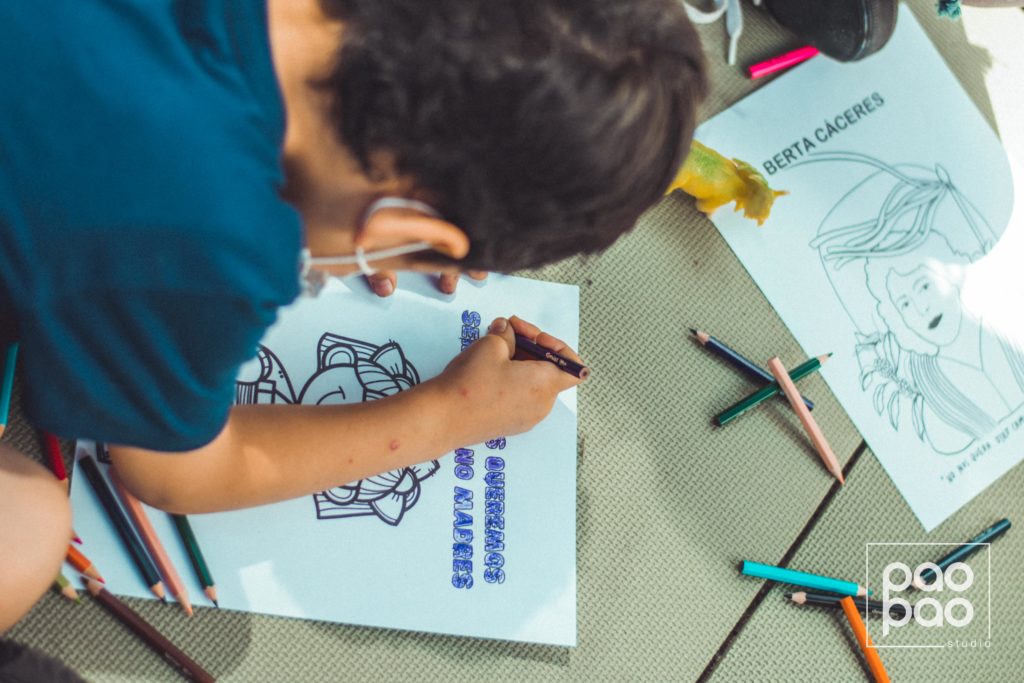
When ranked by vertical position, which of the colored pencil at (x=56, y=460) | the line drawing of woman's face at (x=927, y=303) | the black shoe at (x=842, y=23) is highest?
the black shoe at (x=842, y=23)

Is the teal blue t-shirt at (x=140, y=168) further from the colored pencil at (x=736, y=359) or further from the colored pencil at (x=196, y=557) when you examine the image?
the colored pencil at (x=736, y=359)

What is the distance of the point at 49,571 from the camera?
0.56m

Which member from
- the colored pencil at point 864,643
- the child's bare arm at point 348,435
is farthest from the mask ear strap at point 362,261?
the colored pencil at point 864,643

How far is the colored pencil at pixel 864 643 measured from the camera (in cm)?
72

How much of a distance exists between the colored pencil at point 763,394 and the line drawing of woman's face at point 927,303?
92 millimetres

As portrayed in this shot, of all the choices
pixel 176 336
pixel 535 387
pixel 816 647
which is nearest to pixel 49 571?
pixel 176 336

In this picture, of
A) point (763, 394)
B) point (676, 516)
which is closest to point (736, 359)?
point (763, 394)

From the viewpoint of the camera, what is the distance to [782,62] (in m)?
0.83

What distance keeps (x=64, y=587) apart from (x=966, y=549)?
68 centimetres

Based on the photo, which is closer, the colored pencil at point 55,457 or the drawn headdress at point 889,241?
the colored pencil at point 55,457

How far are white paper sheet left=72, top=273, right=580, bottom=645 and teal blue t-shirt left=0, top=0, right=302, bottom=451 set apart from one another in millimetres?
216

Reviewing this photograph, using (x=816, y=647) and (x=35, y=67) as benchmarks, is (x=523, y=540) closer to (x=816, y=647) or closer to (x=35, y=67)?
(x=816, y=647)

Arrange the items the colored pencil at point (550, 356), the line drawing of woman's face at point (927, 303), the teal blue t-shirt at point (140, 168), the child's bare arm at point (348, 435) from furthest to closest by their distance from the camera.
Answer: the line drawing of woman's face at point (927, 303) → the colored pencil at point (550, 356) → the child's bare arm at point (348, 435) → the teal blue t-shirt at point (140, 168)

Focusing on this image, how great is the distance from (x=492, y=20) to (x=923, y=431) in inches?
21.6
